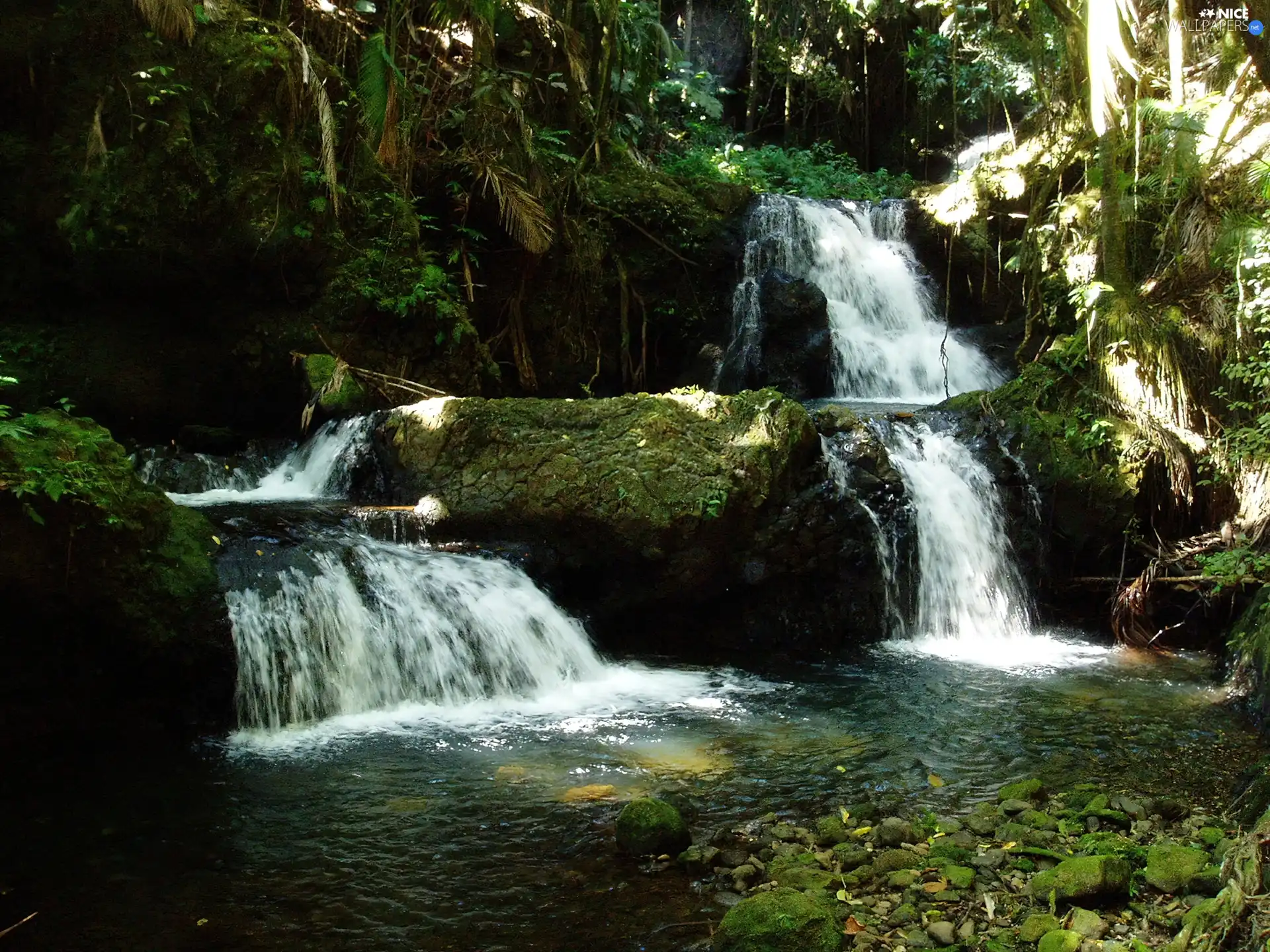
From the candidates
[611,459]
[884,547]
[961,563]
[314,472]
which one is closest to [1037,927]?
[611,459]

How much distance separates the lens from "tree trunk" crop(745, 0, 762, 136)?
20.2 metres

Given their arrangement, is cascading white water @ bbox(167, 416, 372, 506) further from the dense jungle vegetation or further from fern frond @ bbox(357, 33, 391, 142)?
fern frond @ bbox(357, 33, 391, 142)

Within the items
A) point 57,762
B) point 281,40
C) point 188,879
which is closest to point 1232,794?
point 188,879

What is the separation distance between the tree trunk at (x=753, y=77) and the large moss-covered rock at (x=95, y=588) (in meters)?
17.3

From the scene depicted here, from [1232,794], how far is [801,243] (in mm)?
10039

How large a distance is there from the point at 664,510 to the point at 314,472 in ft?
12.0

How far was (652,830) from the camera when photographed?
436 cm

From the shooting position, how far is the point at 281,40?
10234 mm

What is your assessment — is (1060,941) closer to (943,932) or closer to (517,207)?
(943,932)

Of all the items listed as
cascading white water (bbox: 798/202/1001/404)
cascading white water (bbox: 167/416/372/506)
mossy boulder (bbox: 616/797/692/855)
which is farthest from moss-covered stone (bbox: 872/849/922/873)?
cascading white water (bbox: 798/202/1001/404)

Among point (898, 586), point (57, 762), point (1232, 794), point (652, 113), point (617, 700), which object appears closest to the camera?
point (1232, 794)

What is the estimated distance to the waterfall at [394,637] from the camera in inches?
249

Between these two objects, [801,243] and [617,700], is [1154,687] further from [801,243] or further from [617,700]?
[801,243]

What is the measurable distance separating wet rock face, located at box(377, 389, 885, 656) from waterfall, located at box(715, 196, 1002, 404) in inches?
172
